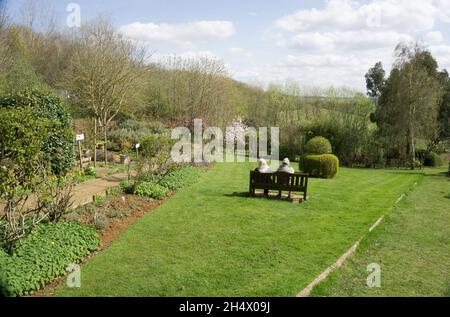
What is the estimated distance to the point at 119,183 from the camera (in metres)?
10.3

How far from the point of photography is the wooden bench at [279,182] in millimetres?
9461

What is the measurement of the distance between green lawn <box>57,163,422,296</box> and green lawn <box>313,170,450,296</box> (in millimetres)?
303

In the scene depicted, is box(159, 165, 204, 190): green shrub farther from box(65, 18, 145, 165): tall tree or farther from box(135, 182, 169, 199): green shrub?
box(65, 18, 145, 165): tall tree

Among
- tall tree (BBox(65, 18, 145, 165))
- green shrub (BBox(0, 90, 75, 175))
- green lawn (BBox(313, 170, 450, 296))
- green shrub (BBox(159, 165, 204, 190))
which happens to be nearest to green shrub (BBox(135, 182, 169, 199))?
green shrub (BBox(159, 165, 204, 190))

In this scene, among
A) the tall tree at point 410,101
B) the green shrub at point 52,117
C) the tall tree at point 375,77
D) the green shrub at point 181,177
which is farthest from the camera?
the tall tree at point 375,77

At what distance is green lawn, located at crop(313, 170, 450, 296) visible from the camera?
5004 mm

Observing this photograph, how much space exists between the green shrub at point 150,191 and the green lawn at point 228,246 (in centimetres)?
40

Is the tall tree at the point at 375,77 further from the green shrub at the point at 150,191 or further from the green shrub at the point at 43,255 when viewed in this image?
the green shrub at the point at 43,255

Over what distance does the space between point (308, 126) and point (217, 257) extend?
18.9 meters

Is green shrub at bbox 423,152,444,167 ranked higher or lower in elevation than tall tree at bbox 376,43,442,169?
lower

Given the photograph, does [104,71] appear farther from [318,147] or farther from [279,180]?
[279,180]

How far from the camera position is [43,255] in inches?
213

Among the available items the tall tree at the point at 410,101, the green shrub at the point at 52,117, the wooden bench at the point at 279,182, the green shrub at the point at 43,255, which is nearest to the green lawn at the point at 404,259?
the wooden bench at the point at 279,182

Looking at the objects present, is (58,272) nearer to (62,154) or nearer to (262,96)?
(62,154)
